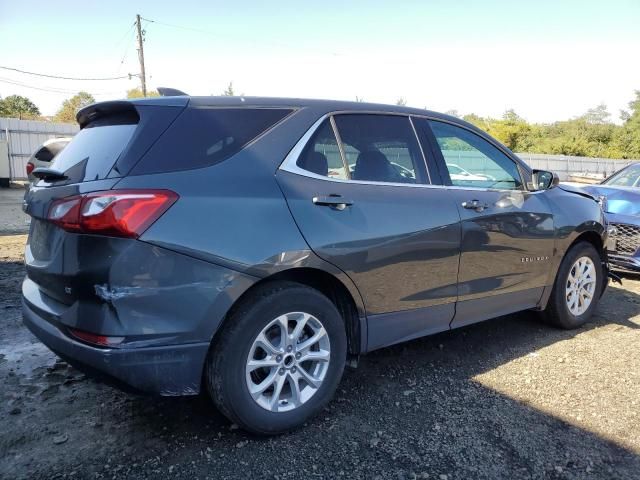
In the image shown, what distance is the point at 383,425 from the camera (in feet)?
9.89

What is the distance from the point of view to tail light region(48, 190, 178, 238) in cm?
237

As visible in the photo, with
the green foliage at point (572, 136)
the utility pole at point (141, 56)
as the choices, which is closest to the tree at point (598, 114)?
the green foliage at point (572, 136)

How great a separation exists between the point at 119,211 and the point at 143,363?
691 mm

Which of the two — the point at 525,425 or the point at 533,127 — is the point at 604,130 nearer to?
the point at 533,127

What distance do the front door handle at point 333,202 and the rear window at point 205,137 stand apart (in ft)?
1.56

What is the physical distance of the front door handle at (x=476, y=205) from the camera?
11.8 ft

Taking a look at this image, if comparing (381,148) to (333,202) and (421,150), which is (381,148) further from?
(333,202)

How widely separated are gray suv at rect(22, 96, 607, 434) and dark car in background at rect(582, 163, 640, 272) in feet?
11.3

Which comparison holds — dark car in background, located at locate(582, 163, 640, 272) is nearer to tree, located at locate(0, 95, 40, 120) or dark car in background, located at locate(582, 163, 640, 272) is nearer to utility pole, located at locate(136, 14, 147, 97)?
utility pole, located at locate(136, 14, 147, 97)

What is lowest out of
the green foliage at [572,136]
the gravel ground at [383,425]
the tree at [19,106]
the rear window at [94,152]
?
the gravel ground at [383,425]

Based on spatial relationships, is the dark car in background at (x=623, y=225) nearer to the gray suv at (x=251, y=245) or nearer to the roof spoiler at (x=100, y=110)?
the gray suv at (x=251, y=245)

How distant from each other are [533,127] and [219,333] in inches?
2129

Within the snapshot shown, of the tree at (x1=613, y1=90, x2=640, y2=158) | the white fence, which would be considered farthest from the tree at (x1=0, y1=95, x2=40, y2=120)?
the tree at (x1=613, y1=90, x2=640, y2=158)

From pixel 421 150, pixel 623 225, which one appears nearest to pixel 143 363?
pixel 421 150
